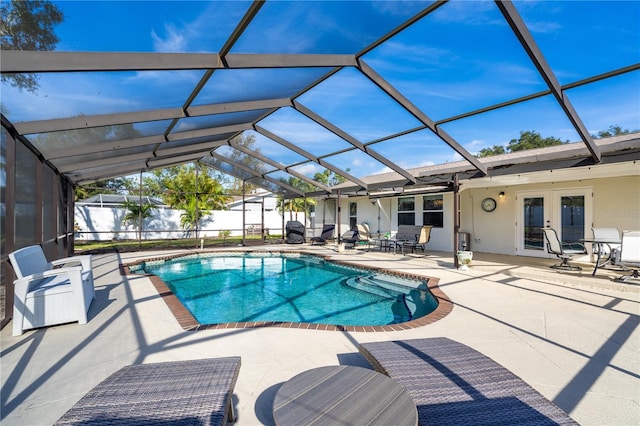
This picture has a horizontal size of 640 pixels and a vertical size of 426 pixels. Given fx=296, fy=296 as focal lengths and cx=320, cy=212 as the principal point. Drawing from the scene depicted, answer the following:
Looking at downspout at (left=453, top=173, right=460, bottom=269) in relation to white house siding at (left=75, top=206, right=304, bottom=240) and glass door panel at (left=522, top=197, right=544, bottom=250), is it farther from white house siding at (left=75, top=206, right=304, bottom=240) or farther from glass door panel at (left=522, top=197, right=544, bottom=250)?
white house siding at (left=75, top=206, right=304, bottom=240)

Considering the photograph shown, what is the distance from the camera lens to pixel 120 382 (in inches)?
79.0

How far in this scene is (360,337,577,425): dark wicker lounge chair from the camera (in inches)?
67.7

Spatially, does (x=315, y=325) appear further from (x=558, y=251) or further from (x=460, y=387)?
(x=558, y=251)

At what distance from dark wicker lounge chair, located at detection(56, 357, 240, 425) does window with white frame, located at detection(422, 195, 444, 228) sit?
459 inches

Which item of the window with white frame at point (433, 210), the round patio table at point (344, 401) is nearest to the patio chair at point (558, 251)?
the window with white frame at point (433, 210)

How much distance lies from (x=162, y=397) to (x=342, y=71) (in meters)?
5.54

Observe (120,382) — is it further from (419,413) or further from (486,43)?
(486,43)

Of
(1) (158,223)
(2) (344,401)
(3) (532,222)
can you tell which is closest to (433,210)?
(3) (532,222)

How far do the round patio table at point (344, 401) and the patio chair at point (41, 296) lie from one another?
3.71 m

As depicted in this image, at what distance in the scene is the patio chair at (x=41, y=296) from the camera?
3.66 m

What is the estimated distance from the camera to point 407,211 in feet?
45.3

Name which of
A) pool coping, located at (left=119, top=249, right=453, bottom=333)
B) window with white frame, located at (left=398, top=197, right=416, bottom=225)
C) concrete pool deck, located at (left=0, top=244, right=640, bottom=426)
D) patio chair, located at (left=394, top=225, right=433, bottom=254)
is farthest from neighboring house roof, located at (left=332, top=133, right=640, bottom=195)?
window with white frame, located at (left=398, top=197, right=416, bottom=225)

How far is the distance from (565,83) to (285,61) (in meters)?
4.49

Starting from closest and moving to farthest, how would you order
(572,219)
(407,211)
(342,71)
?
1. (342,71)
2. (572,219)
3. (407,211)
